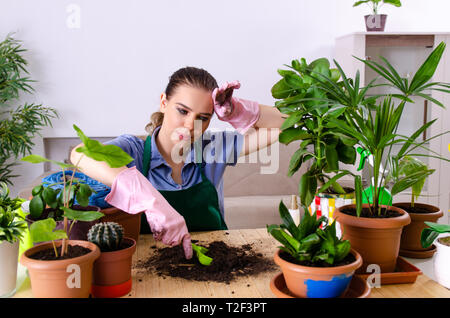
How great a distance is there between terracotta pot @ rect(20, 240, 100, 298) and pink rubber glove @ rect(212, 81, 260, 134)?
0.88 m

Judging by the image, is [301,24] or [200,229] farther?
[301,24]

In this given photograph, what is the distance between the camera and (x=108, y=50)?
3809mm

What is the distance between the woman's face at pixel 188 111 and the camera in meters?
1.64

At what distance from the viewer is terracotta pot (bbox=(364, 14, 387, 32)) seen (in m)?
3.76

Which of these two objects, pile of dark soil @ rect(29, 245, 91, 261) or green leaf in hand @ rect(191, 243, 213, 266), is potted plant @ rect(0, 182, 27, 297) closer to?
pile of dark soil @ rect(29, 245, 91, 261)

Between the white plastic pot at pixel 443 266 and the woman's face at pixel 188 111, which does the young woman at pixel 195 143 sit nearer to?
the woman's face at pixel 188 111

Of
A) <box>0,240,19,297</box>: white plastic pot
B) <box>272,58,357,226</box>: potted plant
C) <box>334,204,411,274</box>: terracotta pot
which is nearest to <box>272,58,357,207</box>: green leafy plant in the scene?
<box>272,58,357,226</box>: potted plant

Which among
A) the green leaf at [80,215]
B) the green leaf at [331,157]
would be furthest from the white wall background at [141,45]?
the green leaf at [80,215]

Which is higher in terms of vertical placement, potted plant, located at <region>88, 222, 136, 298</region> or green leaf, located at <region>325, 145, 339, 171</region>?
green leaf, located at <region>325, 145, 339, 171</region>

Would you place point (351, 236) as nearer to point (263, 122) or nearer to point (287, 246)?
point (287, 246)

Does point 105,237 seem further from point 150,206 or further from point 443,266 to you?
point 443,266

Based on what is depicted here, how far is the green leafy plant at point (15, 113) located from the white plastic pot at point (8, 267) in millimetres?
2650
